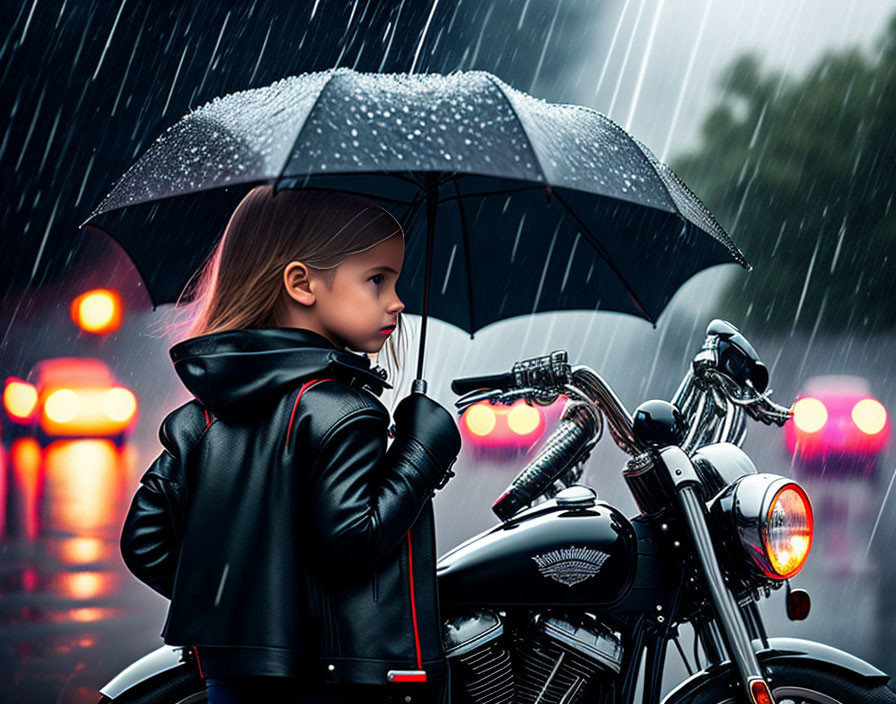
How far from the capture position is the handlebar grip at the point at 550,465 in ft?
7.72

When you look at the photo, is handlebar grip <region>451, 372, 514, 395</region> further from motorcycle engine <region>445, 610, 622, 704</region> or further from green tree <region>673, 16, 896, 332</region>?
green tree <region>673, 16, 896, 332</region>

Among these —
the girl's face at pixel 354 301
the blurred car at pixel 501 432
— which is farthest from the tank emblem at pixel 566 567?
the blurred car at pixel 501 432

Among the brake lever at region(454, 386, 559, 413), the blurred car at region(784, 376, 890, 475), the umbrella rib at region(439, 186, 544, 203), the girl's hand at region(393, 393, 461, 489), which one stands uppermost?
the blurred car at region(784, 376, 890, 475)

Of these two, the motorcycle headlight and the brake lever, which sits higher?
the brake lever

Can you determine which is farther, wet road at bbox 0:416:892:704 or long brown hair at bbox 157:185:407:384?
wet road at bbox 0:416:892:704

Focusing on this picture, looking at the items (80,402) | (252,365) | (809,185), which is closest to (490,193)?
(252,365)

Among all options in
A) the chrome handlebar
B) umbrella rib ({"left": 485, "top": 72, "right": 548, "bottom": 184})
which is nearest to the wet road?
the chrome handlebar

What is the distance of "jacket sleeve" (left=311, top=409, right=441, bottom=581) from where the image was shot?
1.90 metres

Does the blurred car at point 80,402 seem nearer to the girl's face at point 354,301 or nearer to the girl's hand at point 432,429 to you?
the girl's face at point 354,301

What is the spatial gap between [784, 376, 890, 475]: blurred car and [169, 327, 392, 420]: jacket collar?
9012 millimetres

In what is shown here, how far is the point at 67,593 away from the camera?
6375 millimetres

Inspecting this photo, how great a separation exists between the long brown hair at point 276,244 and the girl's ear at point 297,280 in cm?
2

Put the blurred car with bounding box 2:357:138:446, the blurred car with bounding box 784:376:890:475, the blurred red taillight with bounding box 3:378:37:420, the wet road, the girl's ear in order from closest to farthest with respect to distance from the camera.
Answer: the girl's ear < the wet road < the blurred car with bounding box 784:376:890:475 < the blurred car with bounding box 2:357:138:446 < the blurred red taillight with bounding box 3:378:37:420

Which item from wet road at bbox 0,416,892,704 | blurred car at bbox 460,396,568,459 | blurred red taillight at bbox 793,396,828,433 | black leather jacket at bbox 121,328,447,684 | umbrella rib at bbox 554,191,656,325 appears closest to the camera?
black leather jacket at bbox 121,328,447,684
